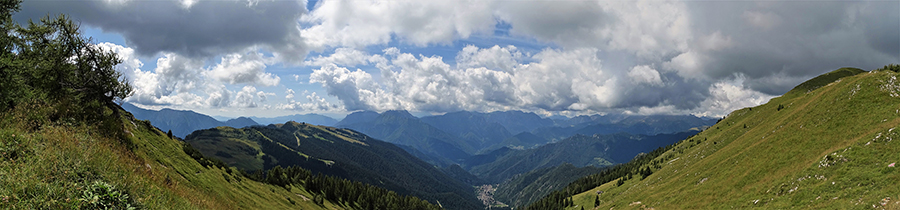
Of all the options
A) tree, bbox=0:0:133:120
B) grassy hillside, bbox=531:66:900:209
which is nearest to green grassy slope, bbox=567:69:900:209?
grassy hillside, bbox=531:66:900:209

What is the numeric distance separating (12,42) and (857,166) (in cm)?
8336

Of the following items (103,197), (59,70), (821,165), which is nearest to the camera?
(103,197)

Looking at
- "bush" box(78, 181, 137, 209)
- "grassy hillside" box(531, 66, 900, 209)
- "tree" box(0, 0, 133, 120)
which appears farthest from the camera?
"grassy hillside" box(531, 66, 900, 209)

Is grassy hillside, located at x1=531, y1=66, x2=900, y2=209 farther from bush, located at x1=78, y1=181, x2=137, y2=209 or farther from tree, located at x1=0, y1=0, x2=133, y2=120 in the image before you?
tree, located at x1=0, y1=0, x2=133, y2=120

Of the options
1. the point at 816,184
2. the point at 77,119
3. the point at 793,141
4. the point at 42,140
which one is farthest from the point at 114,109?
the point at 793,141

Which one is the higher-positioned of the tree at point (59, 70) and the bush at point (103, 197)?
the tree at point (59, 70)

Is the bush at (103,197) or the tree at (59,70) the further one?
the tree at (59,70)

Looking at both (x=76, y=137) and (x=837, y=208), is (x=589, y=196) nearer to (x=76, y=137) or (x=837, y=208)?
(x=837, y=208)

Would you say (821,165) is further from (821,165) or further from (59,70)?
(59,70)

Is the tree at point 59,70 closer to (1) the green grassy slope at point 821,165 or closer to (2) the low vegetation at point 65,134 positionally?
(2) the low vegetation at point 65,134

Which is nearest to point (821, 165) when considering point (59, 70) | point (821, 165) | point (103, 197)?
point (821, 165)

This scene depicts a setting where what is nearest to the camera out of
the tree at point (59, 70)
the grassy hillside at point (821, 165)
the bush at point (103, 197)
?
the bush at point (103, 197)

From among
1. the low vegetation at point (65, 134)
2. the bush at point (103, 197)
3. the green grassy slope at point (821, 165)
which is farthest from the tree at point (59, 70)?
the green grassy slope at point (821, 165)

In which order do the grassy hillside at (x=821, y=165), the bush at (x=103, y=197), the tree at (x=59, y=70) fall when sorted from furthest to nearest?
the grassy hillside at (x=821, y=165), the tree at (x=59, y=70), the bush at (x=103, y=197)
